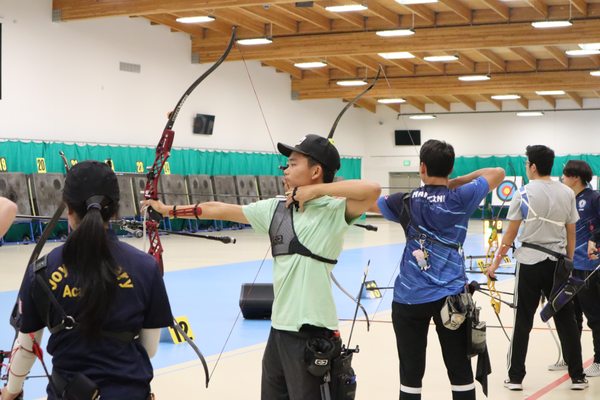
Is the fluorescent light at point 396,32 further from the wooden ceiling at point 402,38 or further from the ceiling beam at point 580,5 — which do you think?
the ceiling beam at point 580,5

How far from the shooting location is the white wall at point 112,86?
1504cm

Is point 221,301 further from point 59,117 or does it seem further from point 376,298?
point 59,117

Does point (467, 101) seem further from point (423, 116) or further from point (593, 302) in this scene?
point (593, 302)

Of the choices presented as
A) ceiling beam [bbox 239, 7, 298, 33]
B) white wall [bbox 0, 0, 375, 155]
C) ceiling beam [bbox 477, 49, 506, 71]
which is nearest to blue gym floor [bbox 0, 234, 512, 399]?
ceiling beam [bbox 239, 7, 298, 33]

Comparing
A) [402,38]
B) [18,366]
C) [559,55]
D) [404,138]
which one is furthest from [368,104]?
[18,366]

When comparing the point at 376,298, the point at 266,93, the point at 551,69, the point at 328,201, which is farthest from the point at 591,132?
the point at 328,201

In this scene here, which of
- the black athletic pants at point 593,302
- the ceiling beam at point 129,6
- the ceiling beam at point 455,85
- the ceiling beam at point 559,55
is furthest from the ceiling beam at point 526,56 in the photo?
the black athletic pants at point 593,302

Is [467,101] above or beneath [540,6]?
beneath

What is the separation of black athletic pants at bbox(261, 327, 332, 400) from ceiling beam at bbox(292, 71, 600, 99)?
18.2 m

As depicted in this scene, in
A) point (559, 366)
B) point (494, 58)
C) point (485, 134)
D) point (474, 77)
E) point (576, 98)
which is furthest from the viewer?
point (485, 134)

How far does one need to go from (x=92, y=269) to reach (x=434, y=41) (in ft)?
48.8

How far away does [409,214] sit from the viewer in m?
3.56

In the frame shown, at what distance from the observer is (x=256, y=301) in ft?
23.6

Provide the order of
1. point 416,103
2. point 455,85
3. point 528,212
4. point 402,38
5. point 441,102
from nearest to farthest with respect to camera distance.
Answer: point 528,212 < point 402,38 < point 455,85 < point 416,103 < point 441,102
